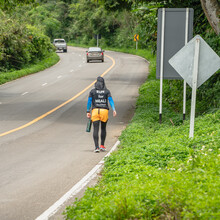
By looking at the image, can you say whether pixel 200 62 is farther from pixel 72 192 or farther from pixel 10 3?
pixel 10 3

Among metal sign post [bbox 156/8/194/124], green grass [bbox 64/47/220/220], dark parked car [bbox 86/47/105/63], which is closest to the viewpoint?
green grass [bbox 64/47/220/220]

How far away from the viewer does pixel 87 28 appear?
3351 inches

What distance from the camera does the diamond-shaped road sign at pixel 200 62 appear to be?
29.5ft

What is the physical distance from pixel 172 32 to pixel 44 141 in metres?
5.16

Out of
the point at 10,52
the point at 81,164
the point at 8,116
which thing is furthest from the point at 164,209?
the point at 10,52

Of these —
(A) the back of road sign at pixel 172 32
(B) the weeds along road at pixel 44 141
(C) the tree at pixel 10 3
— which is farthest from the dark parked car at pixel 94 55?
(A) the back of road sign at pixel 172 32

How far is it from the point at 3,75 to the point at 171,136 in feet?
75.4

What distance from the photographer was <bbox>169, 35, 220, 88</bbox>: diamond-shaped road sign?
8.98 metres

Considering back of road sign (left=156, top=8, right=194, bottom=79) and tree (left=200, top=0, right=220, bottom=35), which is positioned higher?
tree (left=200, top=0, right=220, bottom=35)

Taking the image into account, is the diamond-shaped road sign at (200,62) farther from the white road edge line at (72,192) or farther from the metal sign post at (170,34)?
the metal sign post at (170,34)

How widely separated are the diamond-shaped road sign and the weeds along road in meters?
2.92

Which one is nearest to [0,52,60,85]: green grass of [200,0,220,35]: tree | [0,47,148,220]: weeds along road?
[0,47,148,220]: weeds along road

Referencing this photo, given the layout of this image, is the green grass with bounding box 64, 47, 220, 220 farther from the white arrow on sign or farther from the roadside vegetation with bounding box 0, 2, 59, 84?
the roadside vegetation with bounding box 0, 2, 59, 84

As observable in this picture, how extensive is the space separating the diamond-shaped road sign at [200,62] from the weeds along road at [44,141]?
292cm
